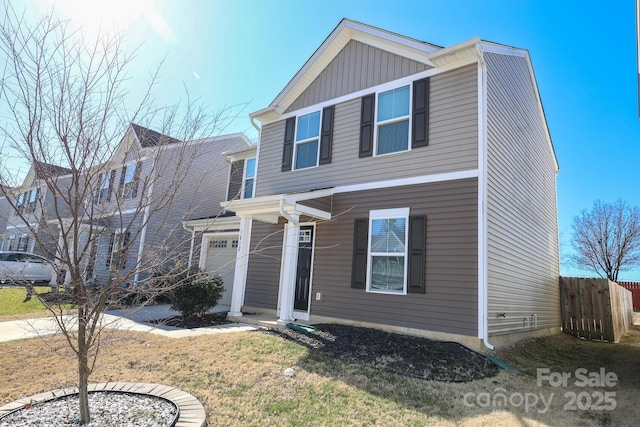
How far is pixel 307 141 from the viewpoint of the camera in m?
9.84

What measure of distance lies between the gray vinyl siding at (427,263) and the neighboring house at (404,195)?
23mm

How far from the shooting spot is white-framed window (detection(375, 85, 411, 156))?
8.14 meters

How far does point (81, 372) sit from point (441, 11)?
982cm

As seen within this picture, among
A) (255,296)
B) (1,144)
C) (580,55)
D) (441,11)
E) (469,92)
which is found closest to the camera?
(1,144)

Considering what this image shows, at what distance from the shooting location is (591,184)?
29.0m

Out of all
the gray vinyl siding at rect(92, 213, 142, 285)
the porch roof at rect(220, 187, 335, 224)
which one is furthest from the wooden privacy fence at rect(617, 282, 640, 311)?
the gray vinyl siding at rect(92, 213, 142, 285)

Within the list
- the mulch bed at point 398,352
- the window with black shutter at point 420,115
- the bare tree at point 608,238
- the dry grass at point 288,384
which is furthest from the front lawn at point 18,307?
the bare tree at point 608,238

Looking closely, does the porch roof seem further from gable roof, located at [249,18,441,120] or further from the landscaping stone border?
the landscaping stone border

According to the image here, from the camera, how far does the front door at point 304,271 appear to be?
8914 mm

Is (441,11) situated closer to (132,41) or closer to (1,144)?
(132,41)

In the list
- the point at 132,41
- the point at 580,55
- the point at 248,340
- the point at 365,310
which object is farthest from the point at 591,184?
the point at 132,41

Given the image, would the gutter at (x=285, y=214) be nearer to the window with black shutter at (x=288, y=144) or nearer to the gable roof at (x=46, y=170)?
the window with black shutter at (x=288, y=144)

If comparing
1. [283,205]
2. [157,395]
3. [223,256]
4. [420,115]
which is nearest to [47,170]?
[157,395]

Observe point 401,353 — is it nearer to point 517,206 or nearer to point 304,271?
point 304,271
